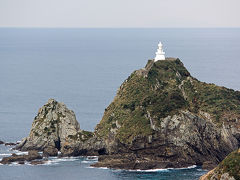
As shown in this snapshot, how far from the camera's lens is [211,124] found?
150500 mm

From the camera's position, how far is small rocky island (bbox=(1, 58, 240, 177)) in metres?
147

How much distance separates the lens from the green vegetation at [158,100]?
502 feet

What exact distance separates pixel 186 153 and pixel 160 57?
33.6 meters

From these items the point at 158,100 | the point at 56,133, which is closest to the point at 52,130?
the point at 56,133

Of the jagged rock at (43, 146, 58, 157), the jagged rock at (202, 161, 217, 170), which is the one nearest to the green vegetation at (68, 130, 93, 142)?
the jagged rock at (43, 146, 58, 157)

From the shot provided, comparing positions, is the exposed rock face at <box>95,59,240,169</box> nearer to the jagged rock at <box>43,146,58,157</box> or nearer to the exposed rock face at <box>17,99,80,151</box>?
the exposed rock face at <box>17,99,80,151</box>

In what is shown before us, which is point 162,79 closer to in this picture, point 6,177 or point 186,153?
point 186,153

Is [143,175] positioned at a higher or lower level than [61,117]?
lower

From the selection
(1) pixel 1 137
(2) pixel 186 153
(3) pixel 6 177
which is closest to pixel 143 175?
(2) pixel 186 153

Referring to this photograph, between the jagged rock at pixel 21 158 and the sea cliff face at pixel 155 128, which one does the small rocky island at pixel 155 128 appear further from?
the jagged rock at pixel 21 158

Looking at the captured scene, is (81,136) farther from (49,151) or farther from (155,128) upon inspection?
(155,128)

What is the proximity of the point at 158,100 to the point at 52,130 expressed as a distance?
20262mm

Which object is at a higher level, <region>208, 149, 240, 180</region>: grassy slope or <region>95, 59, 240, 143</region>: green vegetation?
<region>95, 59, 240, 143</region>: green vegetation

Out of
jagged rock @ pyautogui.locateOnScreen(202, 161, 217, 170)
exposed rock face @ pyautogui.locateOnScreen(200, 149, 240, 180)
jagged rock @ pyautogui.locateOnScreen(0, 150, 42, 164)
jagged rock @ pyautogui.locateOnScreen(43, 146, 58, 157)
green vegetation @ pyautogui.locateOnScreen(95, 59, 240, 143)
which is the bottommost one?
exposed rock face @ pyautogui.locateOnScreen(200, 149, 240, 180)
